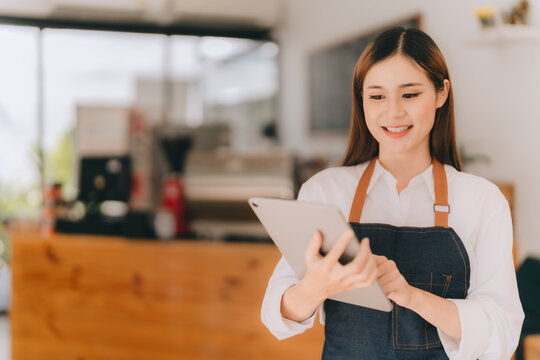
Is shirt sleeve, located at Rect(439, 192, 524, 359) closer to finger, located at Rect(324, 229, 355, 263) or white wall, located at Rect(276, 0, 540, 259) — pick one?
finger, located at Rect(324, 229, 355, 263)

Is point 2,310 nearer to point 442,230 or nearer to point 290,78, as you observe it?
point 290,78

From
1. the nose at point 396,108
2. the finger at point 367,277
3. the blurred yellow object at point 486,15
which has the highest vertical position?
the blurred yellow object at point 486,15

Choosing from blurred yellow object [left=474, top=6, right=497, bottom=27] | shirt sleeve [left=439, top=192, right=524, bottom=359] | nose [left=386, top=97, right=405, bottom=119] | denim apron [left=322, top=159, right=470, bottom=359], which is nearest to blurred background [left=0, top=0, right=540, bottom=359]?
blurred yellow object [left=474, top=6, right=497, bottom=27]

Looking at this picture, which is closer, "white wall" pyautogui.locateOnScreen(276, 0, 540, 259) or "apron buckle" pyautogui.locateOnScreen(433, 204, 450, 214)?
"apron buckle" pyautogui.locateOnScreen(433, 204, 450, 214)

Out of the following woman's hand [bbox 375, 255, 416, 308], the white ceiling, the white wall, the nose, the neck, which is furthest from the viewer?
the white ceiling

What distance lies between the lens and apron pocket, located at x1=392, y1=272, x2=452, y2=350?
108 cm

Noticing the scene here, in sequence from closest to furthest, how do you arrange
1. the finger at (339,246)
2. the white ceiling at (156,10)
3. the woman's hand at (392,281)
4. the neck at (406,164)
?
the finger at (339,246)
the woman's hand at (392,281)
the neck at (406,164)
the white ceiling at (156,10)

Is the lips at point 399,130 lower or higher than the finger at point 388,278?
higher

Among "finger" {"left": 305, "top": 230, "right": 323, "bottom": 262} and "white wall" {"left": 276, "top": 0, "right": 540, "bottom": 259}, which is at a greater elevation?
"white wall" {"left": 276, "top": 0, "right": 540, "bottom": 259}

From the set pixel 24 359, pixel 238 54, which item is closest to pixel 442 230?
pixel 24 359

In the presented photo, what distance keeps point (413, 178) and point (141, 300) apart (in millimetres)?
2203

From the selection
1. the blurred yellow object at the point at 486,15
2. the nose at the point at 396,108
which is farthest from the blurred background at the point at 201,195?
the nose at the point at 396,108

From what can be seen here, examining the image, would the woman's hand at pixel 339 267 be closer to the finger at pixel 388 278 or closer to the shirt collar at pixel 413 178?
the finger at pixel 388 278

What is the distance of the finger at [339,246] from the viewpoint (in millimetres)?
822
